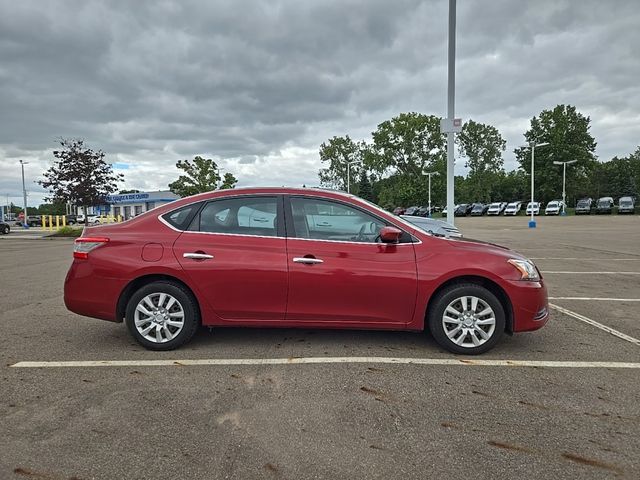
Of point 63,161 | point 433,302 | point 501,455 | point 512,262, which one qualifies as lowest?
point 501,455

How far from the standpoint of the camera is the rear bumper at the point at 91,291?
4289mm

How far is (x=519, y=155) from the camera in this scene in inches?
2763

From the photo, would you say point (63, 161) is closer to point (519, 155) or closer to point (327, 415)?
point (327, 415)

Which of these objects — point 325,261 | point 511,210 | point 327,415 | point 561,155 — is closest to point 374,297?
point 325,261

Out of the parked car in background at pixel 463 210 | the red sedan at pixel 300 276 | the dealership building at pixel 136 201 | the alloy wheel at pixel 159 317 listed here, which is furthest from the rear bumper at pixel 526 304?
the dealership building at pixel 136 201

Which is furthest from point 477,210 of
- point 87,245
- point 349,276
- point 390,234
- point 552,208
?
point 87,245

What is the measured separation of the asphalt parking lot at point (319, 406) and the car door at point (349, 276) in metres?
0.40

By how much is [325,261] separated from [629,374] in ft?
9.20

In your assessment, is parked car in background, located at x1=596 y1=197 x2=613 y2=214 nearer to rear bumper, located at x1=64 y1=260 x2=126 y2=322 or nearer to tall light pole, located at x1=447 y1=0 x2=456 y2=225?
tall light pole, located at x1=447 y1=0 x2=456 y2=225

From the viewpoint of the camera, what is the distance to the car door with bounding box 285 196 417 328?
4.10m

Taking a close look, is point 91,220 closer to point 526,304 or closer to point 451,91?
point 451,91

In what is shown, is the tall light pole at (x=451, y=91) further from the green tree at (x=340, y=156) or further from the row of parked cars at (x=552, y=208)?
the green tree at (x=340, y=156)

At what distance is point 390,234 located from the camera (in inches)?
162

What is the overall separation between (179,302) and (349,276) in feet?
5.47
